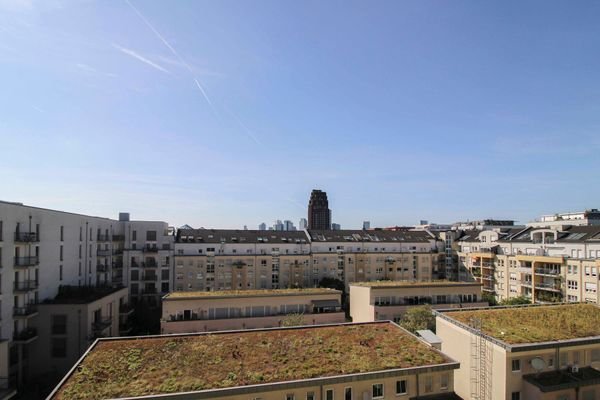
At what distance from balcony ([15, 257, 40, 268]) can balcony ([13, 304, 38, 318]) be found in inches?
175

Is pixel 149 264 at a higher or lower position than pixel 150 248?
lower

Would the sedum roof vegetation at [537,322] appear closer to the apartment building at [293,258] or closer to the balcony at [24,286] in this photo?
A: the balcony at [24,286]

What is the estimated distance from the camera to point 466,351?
28.8 m

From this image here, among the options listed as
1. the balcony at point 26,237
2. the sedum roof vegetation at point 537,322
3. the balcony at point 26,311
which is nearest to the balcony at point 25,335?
the balcony at point 26,311

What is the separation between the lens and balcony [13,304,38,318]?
37.4 meters

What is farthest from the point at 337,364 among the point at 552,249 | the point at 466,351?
the point at 552,249

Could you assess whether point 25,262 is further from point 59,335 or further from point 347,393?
point 347,393

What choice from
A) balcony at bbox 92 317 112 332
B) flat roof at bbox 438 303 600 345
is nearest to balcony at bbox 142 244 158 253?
balcony at bbox 92 317 112 332

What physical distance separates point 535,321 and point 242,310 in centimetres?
3185

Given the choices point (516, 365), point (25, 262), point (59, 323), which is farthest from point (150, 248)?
point (516, 365)

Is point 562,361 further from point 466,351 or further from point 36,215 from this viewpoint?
point 36,215

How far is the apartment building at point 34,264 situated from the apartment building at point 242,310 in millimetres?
14227

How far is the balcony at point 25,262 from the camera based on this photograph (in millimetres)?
38209

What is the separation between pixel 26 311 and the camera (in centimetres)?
3872
